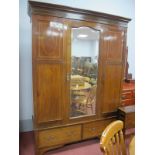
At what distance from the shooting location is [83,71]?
7.86 ft

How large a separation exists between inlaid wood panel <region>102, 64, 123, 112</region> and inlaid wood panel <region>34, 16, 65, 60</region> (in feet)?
2.85

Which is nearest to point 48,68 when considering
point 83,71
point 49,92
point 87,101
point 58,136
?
point 49,92

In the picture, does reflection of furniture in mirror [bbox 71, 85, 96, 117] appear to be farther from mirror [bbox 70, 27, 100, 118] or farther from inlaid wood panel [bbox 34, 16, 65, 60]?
inlaid wood panel [bbox 34, 16, 65, 60]

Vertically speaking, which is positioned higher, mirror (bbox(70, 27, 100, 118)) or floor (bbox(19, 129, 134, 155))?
mirror (bbox(70, 27, 100, 118))

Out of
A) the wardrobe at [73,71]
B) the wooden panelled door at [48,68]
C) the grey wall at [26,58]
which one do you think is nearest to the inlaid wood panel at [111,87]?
the wardrobe at [73,71]

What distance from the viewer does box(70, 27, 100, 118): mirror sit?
2.25 metres

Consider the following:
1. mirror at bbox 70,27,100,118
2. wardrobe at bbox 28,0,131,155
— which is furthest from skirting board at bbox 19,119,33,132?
mirror at bbox 70,27,100,118

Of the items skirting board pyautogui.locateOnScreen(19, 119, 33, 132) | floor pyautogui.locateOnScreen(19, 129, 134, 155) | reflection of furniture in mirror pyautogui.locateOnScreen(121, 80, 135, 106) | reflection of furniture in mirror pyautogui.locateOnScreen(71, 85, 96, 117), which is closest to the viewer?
floor pyautogui.locateOnScreen(19, 129, 134, 155)

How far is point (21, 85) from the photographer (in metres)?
2.82

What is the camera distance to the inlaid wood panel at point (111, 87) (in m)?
2.52

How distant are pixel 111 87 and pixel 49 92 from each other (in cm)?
105

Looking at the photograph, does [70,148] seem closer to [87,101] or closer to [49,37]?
[87,101]
